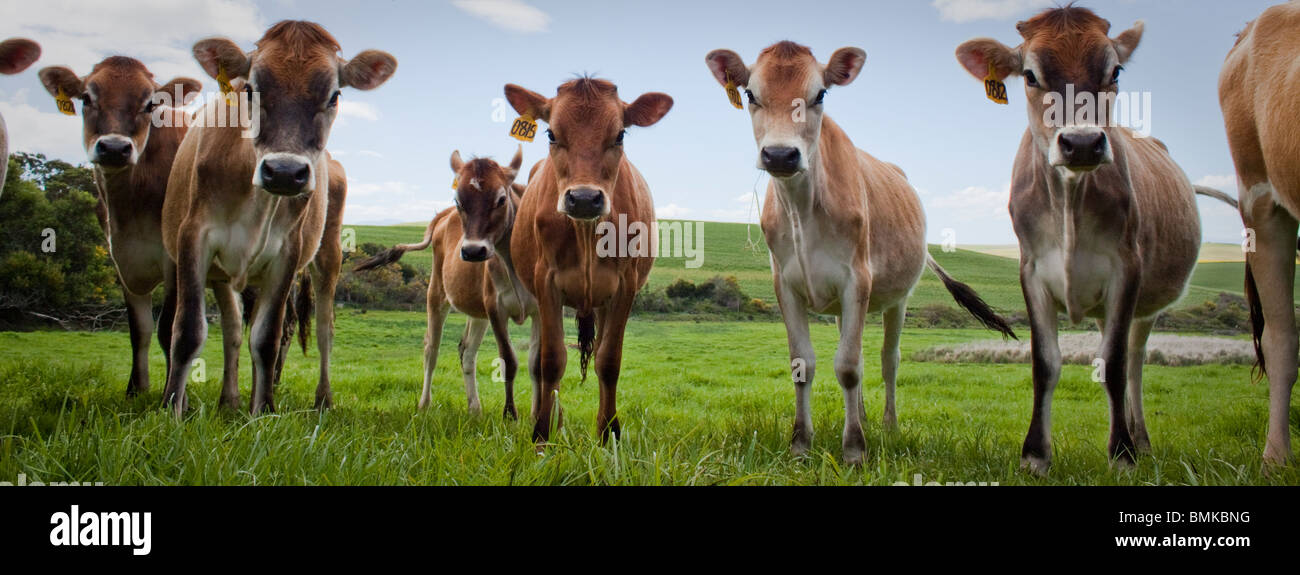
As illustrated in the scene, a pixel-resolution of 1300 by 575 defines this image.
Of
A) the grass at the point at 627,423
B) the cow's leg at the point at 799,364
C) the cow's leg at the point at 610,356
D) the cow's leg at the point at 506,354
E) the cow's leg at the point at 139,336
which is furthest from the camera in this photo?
the cow's leg at the point at 506,354

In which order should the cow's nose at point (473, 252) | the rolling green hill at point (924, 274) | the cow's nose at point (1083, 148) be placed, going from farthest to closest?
the rolling green hill at point (924, 274)
the cow's nose at point (473, 252)
the cow's nose at point (1083, 148)

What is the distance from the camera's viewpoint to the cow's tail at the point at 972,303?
708cm

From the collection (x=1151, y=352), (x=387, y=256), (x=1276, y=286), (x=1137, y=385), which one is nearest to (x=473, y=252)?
(x=387, y=256)

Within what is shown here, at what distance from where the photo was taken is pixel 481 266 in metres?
7.99

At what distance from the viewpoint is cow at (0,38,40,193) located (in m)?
5.17

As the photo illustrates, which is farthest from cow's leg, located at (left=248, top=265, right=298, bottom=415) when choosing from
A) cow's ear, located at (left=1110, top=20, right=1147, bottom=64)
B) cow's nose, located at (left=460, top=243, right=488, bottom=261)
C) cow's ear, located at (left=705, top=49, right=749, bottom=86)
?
cow's ear, located at (left=1110, top=20, right=1147, bottom=64)

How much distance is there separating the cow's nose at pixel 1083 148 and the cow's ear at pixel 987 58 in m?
0.87

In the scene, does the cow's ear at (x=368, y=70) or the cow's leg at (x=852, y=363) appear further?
→ the cow's ear at (x=368, y=70)

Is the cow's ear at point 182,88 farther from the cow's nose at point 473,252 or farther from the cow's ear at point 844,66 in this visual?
the cow's ear at point 844,66

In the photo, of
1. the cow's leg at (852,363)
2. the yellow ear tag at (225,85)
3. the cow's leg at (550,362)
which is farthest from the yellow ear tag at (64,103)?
the cow's leg at (852,363)

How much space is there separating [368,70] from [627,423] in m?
2.97

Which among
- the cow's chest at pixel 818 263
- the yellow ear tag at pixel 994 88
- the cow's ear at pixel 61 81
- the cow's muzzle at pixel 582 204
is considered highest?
the cow's ear at pixel 61 81

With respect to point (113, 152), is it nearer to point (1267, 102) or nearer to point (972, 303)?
point (972, 303)
